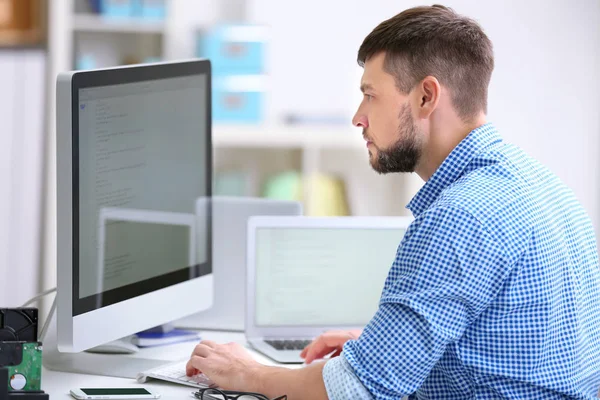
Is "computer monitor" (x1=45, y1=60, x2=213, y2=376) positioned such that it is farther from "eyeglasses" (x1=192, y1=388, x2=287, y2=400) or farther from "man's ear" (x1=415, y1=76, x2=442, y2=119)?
"man's ear" (x1=415, y1=76, x2=442, y2=119)

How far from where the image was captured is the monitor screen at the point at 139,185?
1.48 meters

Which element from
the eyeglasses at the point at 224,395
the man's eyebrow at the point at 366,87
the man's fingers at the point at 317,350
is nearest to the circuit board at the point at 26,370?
the eyeglasses at the point at 224,395

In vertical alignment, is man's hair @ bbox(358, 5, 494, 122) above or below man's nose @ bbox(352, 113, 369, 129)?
above

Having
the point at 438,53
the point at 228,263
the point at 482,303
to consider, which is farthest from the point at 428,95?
the point at 228,263

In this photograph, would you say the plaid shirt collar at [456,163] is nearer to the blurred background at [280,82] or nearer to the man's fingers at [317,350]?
the man's fingers at [317,350]

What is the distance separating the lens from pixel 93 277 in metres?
1.50

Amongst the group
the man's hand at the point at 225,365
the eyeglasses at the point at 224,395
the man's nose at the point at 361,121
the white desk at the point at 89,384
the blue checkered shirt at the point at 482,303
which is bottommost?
the white desk at the point at 89,384

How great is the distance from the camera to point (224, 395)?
54.9 inches

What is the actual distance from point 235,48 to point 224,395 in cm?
271

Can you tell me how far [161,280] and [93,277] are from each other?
0.76ft

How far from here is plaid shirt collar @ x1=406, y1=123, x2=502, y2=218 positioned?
1429mm

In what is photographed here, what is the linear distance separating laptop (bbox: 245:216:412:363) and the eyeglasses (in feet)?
1.23

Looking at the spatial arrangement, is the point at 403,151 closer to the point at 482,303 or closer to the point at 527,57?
→ the point at 482,303

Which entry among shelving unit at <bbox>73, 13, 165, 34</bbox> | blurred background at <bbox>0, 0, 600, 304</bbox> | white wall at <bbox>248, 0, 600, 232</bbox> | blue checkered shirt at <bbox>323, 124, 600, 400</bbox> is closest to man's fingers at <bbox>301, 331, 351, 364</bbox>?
blue checkered shirt at <bbox>323, 124, 600, 400</bbox>
